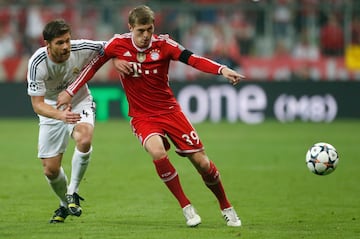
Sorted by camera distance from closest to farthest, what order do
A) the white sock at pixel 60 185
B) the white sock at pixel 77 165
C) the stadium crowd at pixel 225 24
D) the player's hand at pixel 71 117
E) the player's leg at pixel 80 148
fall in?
the player's hand at pixel 71 117
the player's leg at pixel 80 148
the white sock at pixel 77 165
the white sock at pixel 60 185
the stadium crowd at pixel 225 24

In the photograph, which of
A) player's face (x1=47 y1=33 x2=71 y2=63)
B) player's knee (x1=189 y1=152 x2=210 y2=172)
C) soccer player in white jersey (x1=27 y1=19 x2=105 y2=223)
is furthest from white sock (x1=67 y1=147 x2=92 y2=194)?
player's knee (x1=189 y1=152 x2=210 y2=172)

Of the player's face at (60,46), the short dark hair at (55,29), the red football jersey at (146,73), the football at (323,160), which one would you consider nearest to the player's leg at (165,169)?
the red football jersey at (146,73)

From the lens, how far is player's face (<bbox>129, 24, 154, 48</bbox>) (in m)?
8.91

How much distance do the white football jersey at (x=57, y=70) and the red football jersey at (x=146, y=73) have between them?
9.3 inches

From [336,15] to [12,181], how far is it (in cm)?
1368

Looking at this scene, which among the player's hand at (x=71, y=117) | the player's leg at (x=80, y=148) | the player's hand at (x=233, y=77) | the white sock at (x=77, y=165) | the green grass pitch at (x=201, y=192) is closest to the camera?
the player's hand at (x=71, y=117)

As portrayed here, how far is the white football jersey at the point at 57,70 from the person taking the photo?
30.1 ft

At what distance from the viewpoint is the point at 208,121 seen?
2442cm

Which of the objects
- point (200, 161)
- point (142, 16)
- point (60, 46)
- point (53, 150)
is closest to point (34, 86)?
point (60, 46)

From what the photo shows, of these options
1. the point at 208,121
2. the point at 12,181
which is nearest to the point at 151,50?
the point at 12,181

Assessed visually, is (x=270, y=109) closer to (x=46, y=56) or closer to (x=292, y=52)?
(x=292, y=52)

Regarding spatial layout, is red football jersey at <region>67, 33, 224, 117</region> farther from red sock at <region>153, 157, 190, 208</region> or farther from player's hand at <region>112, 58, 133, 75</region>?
red sock at <region>153, 157, 190, 208</region>

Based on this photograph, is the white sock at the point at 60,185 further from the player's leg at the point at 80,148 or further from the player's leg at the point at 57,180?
the player's leg at the point at 80,148

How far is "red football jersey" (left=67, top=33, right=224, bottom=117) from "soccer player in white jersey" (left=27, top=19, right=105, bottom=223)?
0.26m
